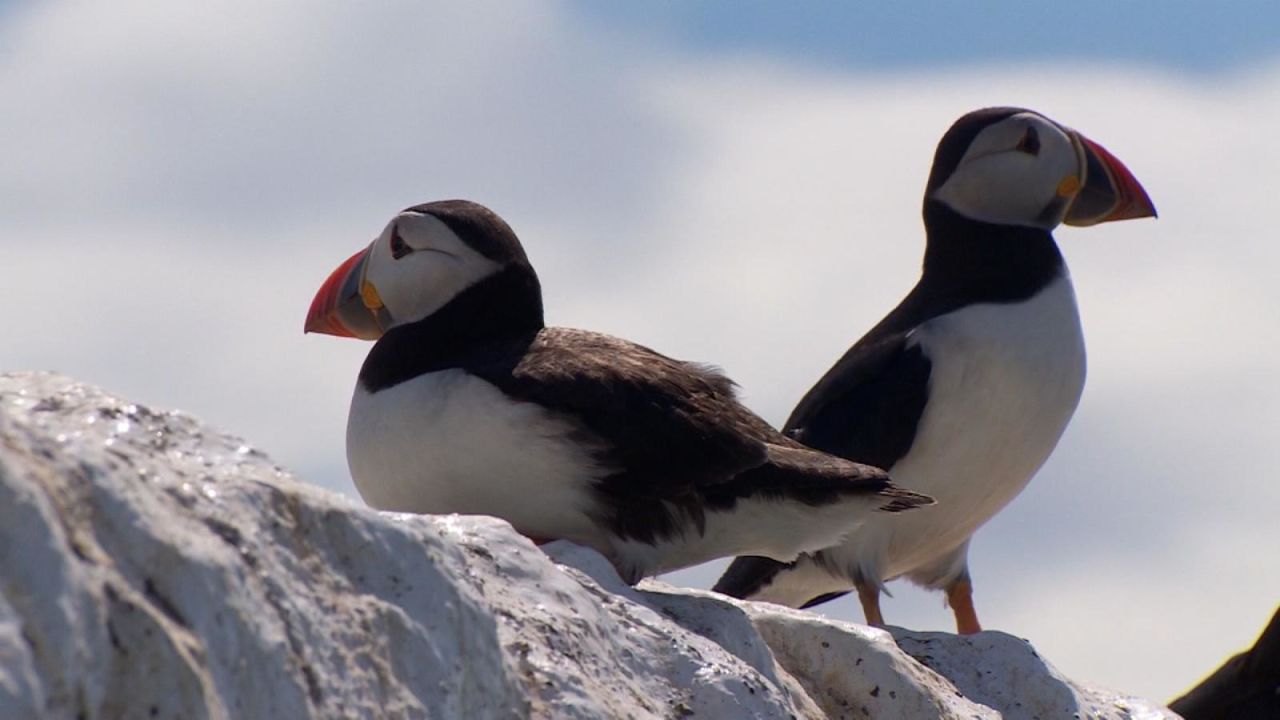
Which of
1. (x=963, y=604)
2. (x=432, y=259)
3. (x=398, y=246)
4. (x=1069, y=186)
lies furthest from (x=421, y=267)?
(x=1069, y=186)

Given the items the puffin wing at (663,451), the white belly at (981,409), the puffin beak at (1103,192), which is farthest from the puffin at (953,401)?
the puffin wing at (663,451)

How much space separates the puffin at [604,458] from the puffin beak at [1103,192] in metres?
4.26

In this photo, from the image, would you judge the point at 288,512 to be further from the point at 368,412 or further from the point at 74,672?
the point at 368,412

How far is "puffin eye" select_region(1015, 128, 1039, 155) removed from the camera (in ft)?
32.4

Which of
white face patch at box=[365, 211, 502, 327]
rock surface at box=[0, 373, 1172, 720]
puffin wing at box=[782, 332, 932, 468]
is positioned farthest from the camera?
puffin wing at box=[782, 332, 932, 468]

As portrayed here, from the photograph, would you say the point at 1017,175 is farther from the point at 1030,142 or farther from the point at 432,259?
the point at 432,259

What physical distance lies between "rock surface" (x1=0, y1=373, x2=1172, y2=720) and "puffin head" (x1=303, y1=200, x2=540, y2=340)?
1402 mm

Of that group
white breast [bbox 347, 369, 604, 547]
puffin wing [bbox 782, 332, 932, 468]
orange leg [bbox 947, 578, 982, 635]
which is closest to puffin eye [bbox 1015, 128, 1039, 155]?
puffin wing [bbox 782, 332, 932, 468]

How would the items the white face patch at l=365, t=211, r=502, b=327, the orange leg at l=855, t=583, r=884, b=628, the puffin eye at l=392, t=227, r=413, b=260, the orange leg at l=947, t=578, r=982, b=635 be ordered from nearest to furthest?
the white face patch at l=365, t=211, r=502, b=327 → the puffin eye at l=392, t=227, r=413, b=260 → the orange leg at l=855, t=583, r=884, b=628 → the orange leg at l=947, t=578, r=982, b=635

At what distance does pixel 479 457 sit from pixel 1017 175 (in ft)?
15.9

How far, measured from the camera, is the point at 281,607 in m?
3.62

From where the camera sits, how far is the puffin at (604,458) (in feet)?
18.3

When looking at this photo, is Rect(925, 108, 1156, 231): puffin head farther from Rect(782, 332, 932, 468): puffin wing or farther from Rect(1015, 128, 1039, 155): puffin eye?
Rect(782, 332, 932, 468): puffin wing

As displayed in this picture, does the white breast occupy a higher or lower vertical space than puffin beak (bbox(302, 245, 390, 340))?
lower
